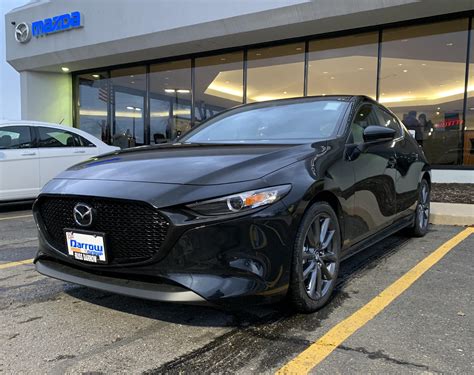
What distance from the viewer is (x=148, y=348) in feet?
8.33

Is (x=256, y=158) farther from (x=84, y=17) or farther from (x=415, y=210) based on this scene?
(x=84, y=17)

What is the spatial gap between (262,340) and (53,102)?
16.8 metres

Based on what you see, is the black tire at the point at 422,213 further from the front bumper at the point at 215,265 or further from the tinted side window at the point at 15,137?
the tinted side window at the point at 15,137

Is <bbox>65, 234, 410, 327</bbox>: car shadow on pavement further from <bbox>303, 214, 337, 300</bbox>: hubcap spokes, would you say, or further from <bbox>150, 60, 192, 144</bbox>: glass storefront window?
<bbox>150, 60, 192, 144</bbox>: glass storefront window

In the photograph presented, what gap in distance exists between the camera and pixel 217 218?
248cm

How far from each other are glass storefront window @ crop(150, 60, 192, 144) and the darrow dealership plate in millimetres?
11841

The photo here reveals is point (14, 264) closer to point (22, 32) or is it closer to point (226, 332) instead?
point (226, 332)

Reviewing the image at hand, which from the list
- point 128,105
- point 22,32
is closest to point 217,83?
point 128,105

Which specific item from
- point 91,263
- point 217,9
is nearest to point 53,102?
point 217,9

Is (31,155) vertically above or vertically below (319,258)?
above

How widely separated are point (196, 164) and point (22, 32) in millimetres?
15543

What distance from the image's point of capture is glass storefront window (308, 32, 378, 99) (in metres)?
11.7

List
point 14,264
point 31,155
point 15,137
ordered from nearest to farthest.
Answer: point 14,264, point 15,137, point 31,155

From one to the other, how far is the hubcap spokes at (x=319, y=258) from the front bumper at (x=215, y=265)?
0.36m
